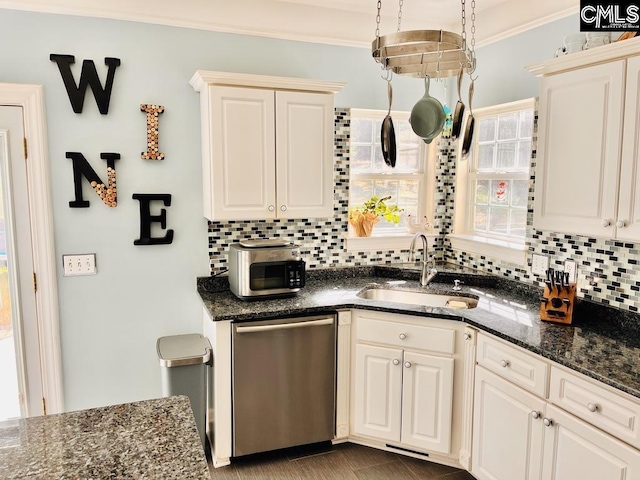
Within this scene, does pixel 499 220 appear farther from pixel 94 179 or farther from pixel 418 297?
pixel 94 179

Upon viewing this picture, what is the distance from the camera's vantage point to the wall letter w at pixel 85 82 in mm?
2717

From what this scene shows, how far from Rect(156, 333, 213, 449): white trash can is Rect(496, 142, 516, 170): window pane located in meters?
2.16

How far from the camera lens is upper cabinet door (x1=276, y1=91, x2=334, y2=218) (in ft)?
9.54

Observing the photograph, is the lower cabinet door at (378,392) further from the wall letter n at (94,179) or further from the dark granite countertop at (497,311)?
the wall letter n at (94,179)

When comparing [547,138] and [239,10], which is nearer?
[547,138]

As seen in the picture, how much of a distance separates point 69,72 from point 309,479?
2533mm

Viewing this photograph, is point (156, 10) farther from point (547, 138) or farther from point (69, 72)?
point (547, 138)

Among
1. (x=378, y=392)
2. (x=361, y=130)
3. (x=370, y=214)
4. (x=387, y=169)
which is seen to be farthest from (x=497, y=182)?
(x=378, y=392)

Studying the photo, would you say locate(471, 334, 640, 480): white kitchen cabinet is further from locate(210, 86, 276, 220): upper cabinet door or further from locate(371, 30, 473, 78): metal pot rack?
locate(210, 86, 276, 220): upper cabinet door

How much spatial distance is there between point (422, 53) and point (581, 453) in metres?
1.66

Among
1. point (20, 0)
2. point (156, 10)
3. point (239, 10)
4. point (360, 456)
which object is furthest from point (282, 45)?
point (360, 456)

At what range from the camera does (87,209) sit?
2859 millimetres

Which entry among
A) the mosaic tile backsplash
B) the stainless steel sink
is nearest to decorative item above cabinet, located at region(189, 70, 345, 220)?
the mosaic tile backsplash

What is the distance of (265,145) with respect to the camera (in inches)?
113
